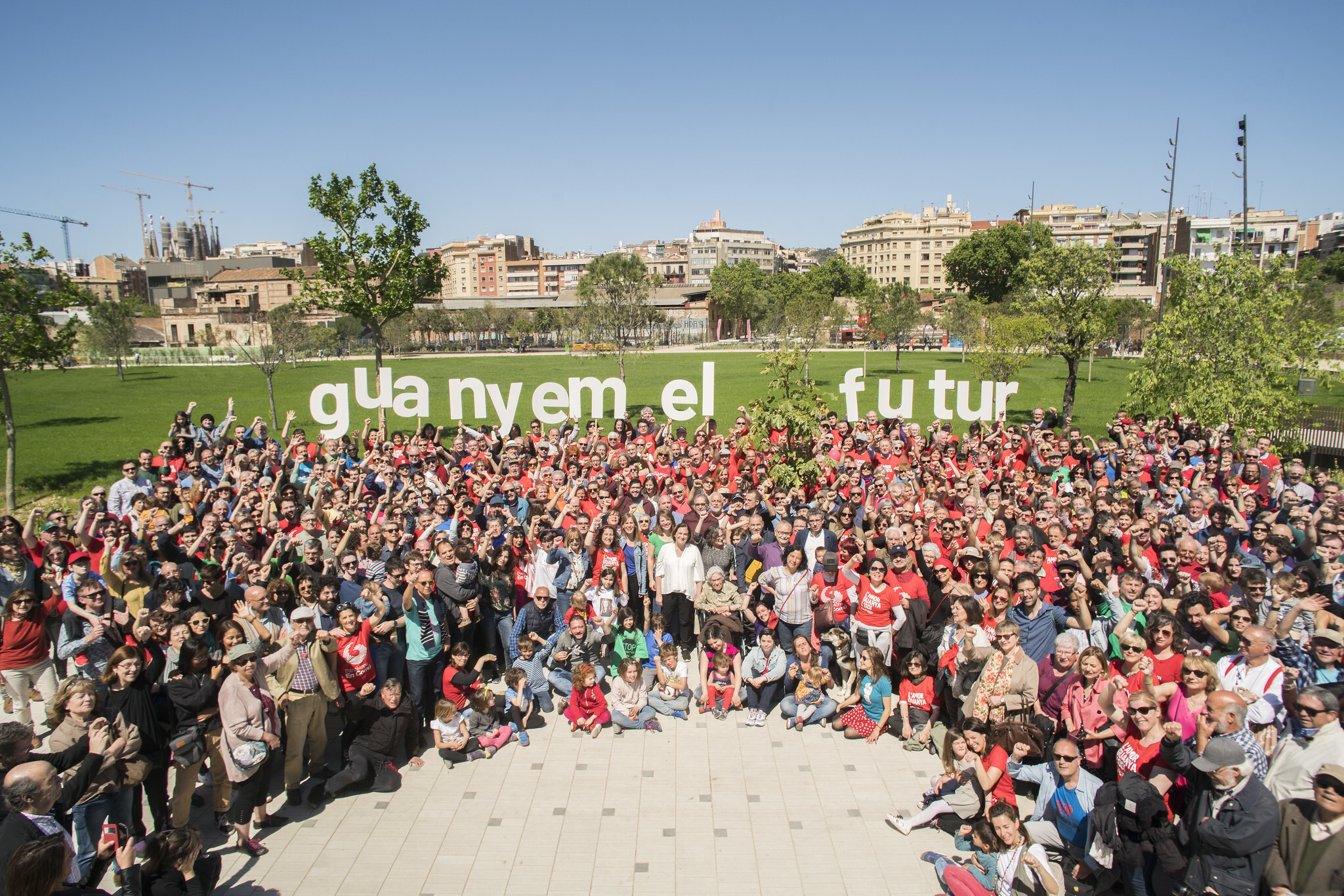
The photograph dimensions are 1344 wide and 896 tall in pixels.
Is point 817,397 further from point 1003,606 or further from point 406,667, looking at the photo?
point 406,667

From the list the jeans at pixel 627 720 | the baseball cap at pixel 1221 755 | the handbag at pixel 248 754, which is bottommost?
the jeans at pixel 627 720

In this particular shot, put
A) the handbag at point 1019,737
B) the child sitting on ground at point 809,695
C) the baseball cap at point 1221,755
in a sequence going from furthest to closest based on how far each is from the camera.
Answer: the child sitting on ground at point 809,695, the handbag at point 1019,737, the baseball cap at point 1221,755

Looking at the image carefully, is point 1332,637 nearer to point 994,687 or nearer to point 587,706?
point 994,687

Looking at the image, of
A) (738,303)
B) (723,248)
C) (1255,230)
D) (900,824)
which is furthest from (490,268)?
(900,824)

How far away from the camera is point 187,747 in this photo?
5973 millimetres

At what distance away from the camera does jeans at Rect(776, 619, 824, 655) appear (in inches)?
344

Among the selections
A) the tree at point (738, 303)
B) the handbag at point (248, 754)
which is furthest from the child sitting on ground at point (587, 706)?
the tree at point (738, 303)

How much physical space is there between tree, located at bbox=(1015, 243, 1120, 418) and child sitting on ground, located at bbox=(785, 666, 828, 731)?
19771 millimetres

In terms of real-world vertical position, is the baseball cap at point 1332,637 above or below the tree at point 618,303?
below

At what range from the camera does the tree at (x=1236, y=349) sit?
642 inches

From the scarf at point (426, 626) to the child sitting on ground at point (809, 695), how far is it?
4004mm

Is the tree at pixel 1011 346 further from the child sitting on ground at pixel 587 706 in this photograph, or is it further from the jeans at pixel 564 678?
the child sitting on ground at pixel 587 706

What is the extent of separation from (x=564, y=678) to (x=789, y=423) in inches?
226

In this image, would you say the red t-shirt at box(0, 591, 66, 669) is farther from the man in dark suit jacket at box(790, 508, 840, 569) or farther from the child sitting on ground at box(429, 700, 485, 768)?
the man in dark suit jacket at box(790, 508, 840, 569)
